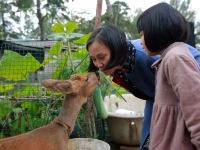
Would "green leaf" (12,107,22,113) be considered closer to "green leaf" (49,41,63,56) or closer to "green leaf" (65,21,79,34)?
"green leaf" (49,41,63,56)

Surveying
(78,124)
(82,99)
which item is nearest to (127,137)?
(78,124)

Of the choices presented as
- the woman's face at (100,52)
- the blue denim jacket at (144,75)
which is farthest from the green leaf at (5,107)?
the woman's face at (100,52)

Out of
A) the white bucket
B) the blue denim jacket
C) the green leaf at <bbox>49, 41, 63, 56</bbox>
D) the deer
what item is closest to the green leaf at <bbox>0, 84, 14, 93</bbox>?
the green leaf at <bbox>49, 41, 63, 56</bbox>

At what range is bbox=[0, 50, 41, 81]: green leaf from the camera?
3.96m

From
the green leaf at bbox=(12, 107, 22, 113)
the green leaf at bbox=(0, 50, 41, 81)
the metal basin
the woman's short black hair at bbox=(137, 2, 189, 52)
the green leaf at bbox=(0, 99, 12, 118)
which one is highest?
the woman's short black hair at bbox=(137, 2, 189, 52)

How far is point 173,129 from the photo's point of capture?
4.66 ft

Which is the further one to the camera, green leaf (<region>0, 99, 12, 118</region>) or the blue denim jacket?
green leaf (<region>0, 99, 12, 118</region>)

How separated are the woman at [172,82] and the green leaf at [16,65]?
2503mm

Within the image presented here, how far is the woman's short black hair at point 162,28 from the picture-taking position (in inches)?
61.1

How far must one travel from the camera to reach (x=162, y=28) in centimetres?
154

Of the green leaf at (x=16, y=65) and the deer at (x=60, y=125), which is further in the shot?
the green leaf at (x=16, y=65)

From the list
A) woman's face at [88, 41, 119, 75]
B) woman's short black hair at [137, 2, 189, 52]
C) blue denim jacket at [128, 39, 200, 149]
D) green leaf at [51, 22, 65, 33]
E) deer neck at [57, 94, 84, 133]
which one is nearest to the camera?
woman's short black hair at [137, 2, 189, 52]

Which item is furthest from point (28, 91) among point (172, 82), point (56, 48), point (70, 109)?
point (172, 82)

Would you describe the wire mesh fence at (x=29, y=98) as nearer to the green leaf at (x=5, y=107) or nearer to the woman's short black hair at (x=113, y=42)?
the green leaf at (x=5, y=107)
